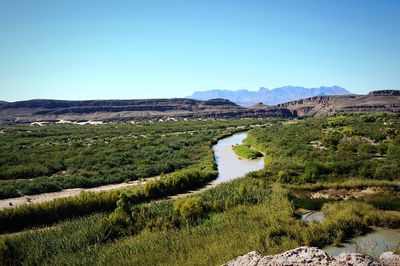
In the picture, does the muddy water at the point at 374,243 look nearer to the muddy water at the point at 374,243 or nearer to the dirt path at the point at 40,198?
the muddy water at the point at 374,243

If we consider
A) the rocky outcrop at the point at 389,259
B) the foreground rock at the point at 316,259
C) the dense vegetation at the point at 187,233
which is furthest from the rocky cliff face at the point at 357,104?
the foreground rock at the point at 316,259

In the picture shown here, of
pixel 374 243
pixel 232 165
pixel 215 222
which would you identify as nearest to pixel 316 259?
pixel 374 243

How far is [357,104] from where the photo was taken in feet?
Answer: 539

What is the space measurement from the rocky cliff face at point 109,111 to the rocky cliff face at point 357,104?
15.3m

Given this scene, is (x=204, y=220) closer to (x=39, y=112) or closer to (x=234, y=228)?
(x=234, y=228)

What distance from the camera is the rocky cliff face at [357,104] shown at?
151 m

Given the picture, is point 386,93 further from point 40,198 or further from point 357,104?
point 40,198

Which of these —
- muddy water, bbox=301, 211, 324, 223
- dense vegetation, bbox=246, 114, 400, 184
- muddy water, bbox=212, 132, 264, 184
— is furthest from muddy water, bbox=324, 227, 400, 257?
muddy water, bbox=212, 132, 264, 184

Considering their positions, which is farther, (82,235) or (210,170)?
(210,170)

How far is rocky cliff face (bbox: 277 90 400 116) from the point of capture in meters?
151

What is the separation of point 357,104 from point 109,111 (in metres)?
116

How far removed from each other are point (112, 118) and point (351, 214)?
149 metres

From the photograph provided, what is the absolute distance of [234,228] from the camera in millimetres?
15961

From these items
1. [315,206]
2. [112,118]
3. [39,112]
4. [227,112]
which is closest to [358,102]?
[227,112]
